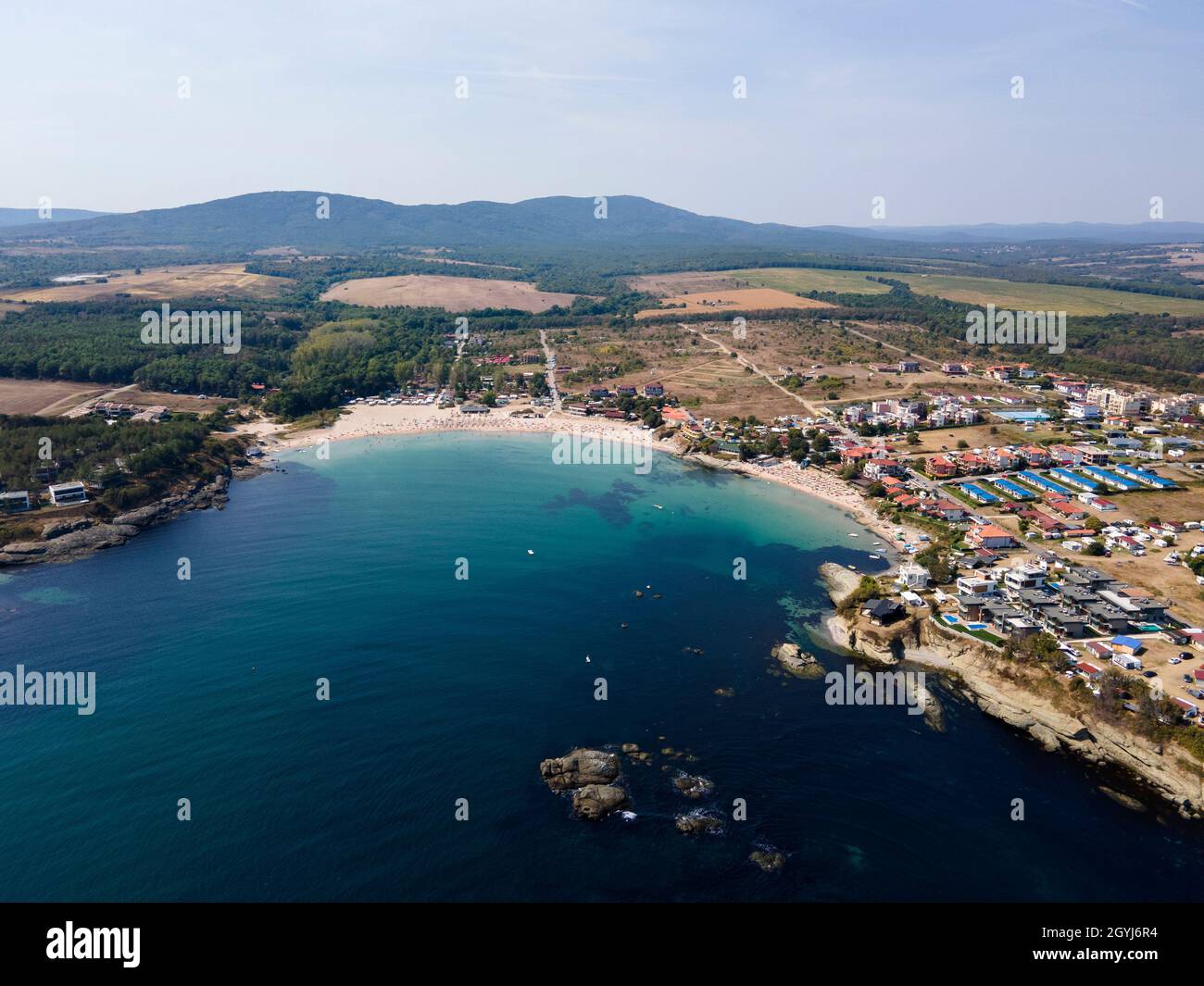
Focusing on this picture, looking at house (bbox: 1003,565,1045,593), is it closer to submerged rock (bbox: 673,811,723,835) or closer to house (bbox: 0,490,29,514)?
submerged rock (bbox: 673,811,723,835)

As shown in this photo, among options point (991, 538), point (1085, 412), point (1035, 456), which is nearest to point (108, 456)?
point (991, 538)

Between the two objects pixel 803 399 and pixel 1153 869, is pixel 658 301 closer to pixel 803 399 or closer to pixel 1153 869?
pixel 803 399

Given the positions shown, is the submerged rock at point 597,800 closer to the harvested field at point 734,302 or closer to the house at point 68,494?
the house at point 68,494

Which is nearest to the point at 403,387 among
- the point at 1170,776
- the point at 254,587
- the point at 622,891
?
the point at 254,587

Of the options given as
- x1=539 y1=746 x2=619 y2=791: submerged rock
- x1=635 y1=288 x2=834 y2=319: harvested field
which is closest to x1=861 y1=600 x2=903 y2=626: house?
x1=539 y1=746 x2=619 y2=791: submerged rock

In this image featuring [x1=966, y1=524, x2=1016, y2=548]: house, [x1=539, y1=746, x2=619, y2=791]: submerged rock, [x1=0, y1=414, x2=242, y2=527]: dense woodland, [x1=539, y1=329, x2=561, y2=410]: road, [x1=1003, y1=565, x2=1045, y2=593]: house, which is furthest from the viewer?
[x1=539, y1=329, x2=561, y2=410]: road

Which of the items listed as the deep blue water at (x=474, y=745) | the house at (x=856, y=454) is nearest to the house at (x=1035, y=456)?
the house at (x=856, y=454)
